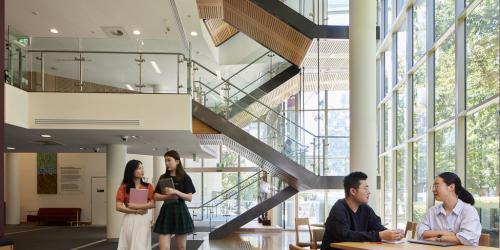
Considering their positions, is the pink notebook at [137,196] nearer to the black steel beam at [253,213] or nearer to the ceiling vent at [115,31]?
the ceiling vent at [115,31]

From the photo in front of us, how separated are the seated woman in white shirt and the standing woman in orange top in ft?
9.63

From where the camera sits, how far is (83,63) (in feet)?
34.7

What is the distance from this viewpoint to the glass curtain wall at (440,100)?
6.68 metres

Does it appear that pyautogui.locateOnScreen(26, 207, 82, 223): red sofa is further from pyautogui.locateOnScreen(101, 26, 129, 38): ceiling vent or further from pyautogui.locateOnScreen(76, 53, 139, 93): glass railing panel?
pyautogui.locateOnScreen(76, 53, 139, 93): glass railing panel

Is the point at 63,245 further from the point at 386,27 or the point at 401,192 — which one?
the point at 386,27

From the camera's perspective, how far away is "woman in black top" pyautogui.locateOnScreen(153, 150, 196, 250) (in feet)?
20.1

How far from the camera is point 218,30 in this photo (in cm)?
1614

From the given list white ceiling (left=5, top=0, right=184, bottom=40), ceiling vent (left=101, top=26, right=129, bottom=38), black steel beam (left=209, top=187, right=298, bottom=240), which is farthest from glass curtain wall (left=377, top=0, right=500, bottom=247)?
ceiling vent (left=101, top=26, right=129, bottom=38)

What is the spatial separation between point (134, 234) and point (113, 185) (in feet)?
26.0

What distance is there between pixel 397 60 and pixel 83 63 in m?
7.33

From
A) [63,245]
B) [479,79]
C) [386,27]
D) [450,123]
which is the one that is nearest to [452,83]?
[450,123]

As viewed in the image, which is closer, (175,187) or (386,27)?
(175,187)

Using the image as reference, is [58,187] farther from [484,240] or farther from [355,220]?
[484,240]

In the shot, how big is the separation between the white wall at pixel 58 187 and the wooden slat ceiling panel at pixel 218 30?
291 inches
